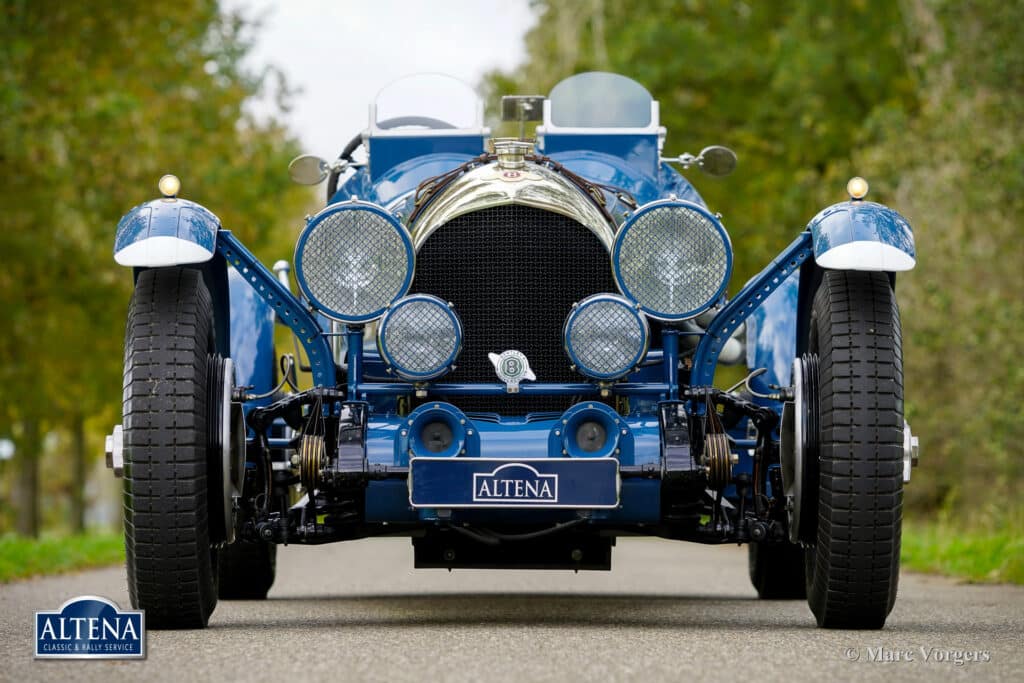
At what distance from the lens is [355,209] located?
6527mm

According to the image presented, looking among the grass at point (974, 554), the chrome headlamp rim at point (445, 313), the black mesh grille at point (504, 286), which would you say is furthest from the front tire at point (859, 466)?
the grass at point (974, 554)

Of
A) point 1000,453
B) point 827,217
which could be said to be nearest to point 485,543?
point 827,217

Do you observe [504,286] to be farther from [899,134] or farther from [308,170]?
[899,134]

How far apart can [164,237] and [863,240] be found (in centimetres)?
265

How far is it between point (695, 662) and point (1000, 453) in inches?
384

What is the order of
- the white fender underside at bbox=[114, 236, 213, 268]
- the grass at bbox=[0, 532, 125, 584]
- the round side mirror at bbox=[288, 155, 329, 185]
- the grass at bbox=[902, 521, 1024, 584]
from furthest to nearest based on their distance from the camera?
1. the grass at bbox=[0, 532, 125, 584]
2. the grass at bbox=[902, 521, 1024, 584]
3. the round side mirror at bbox=[288, 155, 329, 185]
4. the white fender underside at bbox=[114, 236, 213, 268]

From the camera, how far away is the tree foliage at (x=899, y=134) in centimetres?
1588

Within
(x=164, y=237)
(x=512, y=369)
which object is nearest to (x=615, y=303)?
(x=512, y=369)

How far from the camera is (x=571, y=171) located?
8.01m

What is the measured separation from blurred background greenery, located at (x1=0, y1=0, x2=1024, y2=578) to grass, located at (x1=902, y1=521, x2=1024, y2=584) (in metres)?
0.07

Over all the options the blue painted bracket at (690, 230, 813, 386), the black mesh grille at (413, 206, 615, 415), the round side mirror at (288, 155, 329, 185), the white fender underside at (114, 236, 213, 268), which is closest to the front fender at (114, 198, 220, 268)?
the white fender underside at (114, 236, 213, 268)

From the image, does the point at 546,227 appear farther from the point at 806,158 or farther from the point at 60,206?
the point at 806,158

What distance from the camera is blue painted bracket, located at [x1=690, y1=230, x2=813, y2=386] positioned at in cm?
668

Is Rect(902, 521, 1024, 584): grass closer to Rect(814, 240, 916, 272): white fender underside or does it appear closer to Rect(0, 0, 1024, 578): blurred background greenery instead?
Rect(0, 0, 1024, 578): blurred background greenery
